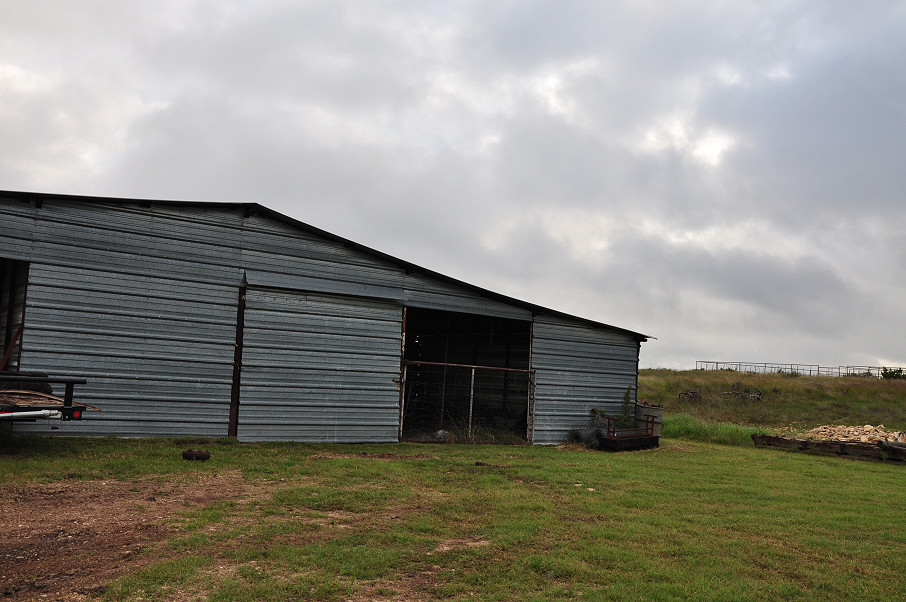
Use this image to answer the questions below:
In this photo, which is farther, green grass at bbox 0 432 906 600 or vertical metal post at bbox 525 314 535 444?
vertical metal post at bbox 525 314 535 444

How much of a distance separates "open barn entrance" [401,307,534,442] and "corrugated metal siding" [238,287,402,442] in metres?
3.81

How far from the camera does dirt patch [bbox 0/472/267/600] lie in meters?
5.77

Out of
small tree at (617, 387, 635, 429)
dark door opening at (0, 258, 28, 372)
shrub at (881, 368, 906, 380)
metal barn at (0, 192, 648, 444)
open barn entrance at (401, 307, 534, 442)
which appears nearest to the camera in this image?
dark door opening at (0, 258, 28, 372)

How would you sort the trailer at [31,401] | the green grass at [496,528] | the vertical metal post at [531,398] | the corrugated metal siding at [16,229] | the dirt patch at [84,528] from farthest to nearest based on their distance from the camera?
1. the vertical metal post at [531,398]
2. the corrugated metal siding at [16,229]
3. the trailer at [31,401]
4. the green grass at [496,528]
5. the dirt patch at [84,528]

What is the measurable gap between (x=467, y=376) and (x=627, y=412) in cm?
686

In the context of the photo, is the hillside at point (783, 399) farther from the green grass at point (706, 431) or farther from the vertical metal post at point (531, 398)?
the vertical metal post at point (531, 398)

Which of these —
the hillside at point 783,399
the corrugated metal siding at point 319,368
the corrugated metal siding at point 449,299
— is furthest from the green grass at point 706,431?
the corrugated metal siding at point 319,368

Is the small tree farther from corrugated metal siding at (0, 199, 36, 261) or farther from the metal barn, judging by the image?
corrugated metal siding at (0, 199, 36, 261)

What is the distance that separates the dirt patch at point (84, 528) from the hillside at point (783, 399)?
32.2m

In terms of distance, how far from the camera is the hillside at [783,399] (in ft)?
126

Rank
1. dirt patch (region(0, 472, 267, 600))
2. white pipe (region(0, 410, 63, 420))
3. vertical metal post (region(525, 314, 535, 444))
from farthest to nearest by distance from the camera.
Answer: vertical metal post (region(525, 314, 535, 444)), white pipe (region(0, 410, 63, 420)), dirt patch (region(0, 472, 267, 600))

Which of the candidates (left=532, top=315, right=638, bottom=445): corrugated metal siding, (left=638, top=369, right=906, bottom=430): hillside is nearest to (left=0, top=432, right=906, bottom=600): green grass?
(left=532, top=315, right=638, bottom=445): corrugated metal siding

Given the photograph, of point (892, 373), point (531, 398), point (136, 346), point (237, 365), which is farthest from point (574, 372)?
point (892, 373)

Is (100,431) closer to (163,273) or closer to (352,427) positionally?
(163,273)
